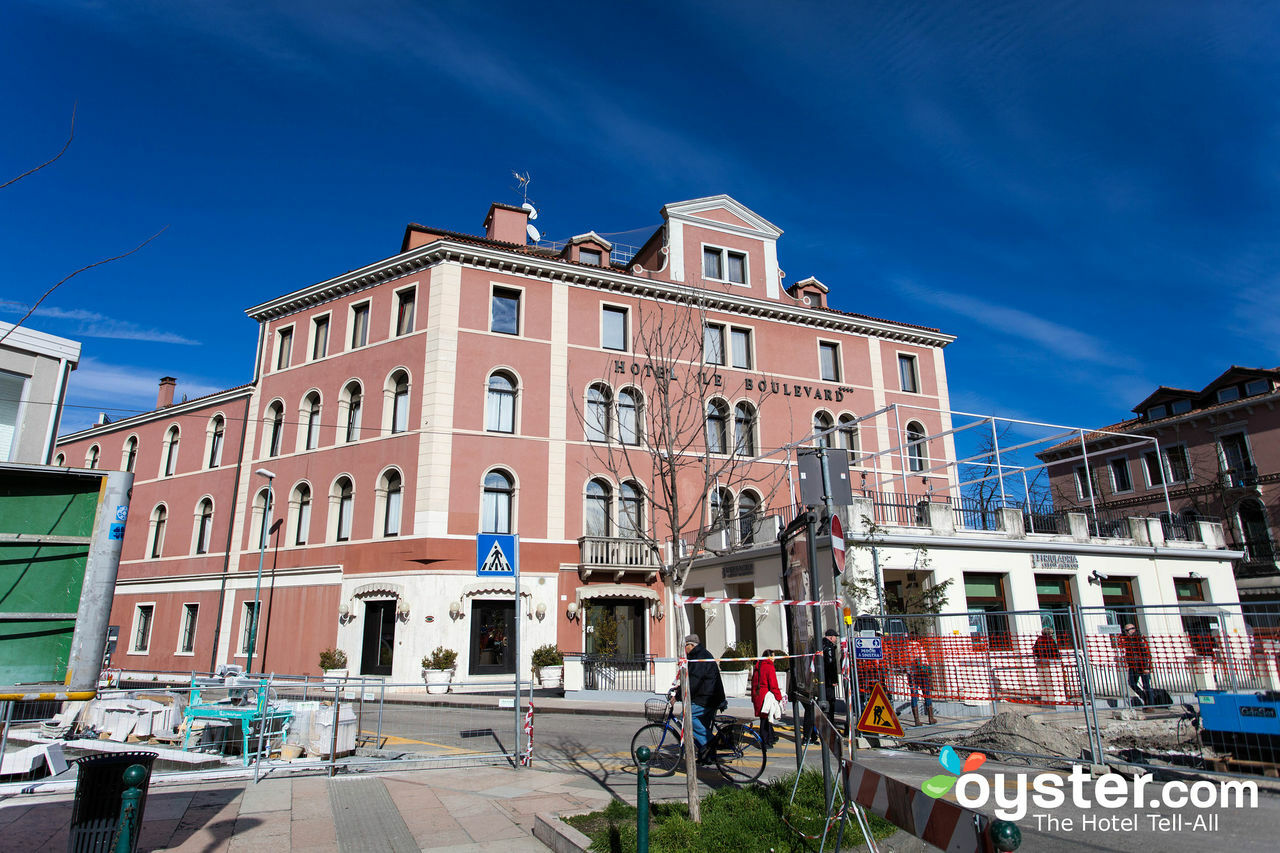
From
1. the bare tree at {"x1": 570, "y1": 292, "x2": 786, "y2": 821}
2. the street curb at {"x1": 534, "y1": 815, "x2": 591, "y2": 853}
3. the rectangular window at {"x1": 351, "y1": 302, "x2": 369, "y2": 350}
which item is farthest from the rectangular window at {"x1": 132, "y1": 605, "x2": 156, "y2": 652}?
the street curb at {"x1": 534, "y1": 815, "x2": 591, "y2": 853}

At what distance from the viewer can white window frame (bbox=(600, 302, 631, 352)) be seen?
1110 inches

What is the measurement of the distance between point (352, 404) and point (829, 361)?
19212 mm

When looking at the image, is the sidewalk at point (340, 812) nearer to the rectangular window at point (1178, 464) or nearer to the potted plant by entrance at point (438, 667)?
the potted plant by entrance at point (438, 667)

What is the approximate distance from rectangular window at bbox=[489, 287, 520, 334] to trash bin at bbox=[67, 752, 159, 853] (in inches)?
874

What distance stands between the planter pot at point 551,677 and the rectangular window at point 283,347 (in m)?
16.5

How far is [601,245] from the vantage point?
2981 centimetres

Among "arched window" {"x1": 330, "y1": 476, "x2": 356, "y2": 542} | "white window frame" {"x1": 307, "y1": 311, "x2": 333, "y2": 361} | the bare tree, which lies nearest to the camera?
"arched window" {"x1": 330, "y1": 476, "x2": 356, "y2": 542}

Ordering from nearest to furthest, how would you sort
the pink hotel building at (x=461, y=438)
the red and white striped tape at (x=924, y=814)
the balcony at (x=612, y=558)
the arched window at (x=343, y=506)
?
the red and white striped tape at (x=924, y=814) → the pink hotel building at (x=461, y=438) → the balcony at (x=612, y=558) → the arched window at (x=343, y=506)

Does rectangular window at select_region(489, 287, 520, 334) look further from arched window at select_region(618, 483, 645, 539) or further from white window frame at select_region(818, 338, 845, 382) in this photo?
white window frame at select_region(818, 338, 845, 382)

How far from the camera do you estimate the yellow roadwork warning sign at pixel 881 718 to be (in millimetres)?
7320

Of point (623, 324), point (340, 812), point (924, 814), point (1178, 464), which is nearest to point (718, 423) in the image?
point (623, 324)

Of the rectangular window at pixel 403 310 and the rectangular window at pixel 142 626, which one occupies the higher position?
the rectangular window at pixel 403 310

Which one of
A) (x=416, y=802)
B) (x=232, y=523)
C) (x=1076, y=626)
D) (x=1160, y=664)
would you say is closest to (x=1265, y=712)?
(x=1076, y=626)

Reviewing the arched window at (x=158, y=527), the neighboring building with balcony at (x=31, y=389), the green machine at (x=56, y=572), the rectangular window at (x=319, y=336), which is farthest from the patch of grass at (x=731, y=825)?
the arched window at (x=158, y=527)
